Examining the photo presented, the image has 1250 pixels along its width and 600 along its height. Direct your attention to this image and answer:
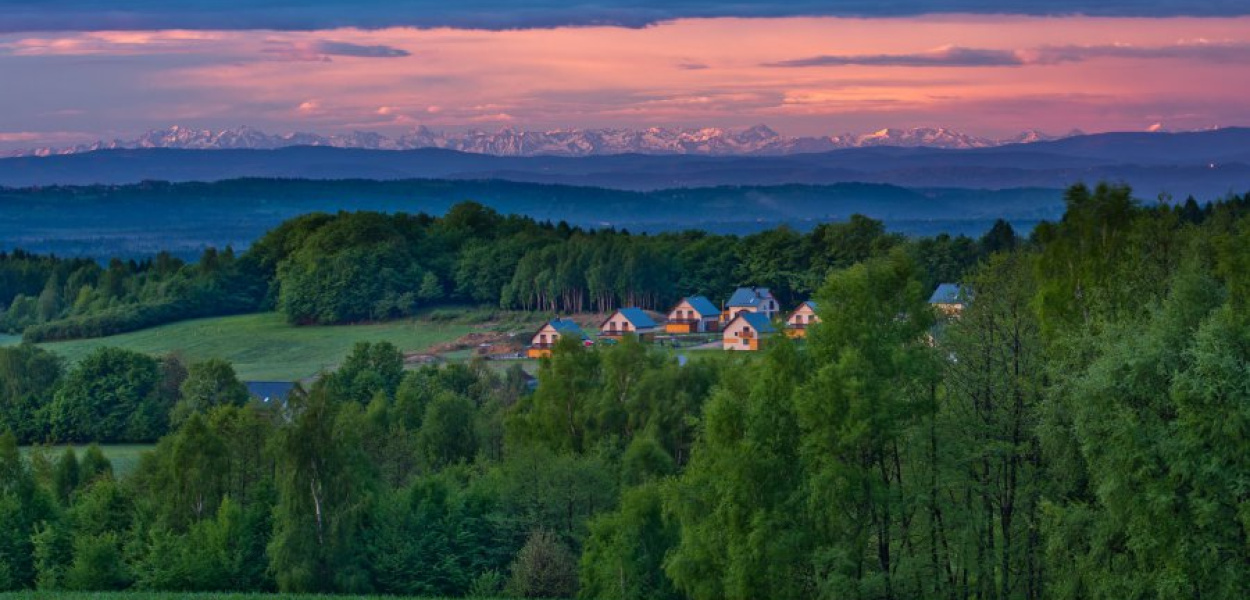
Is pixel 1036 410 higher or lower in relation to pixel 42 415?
higher

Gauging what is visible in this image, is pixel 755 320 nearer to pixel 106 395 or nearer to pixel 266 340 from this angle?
pixel 106 395

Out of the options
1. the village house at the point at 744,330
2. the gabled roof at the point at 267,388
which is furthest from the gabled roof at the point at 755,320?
the gabled roof at the point at 267,388

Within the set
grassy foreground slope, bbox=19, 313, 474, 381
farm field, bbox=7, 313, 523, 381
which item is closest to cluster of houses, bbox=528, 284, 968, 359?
farm field, bbox=7, 313, 523, 381

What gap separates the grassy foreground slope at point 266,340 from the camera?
108062 mm

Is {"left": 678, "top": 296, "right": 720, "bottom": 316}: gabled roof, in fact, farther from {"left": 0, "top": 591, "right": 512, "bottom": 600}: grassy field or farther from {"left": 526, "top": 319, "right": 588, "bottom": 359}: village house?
{"left": 0, "top": 591, "right": 512, "bottom": 600}: grassy field

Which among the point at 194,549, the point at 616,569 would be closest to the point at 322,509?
the point at 194,549

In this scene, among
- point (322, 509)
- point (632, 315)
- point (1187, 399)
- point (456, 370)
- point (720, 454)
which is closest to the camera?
point (1187, 399)

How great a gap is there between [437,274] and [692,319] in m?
31.4

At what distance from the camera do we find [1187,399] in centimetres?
2586

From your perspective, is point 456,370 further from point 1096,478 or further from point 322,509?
point 1096,478

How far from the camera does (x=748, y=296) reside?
117 metres

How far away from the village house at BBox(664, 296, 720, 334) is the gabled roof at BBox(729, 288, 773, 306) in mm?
1893

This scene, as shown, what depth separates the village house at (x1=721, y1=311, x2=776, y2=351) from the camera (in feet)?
318

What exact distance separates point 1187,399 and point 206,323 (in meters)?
110
